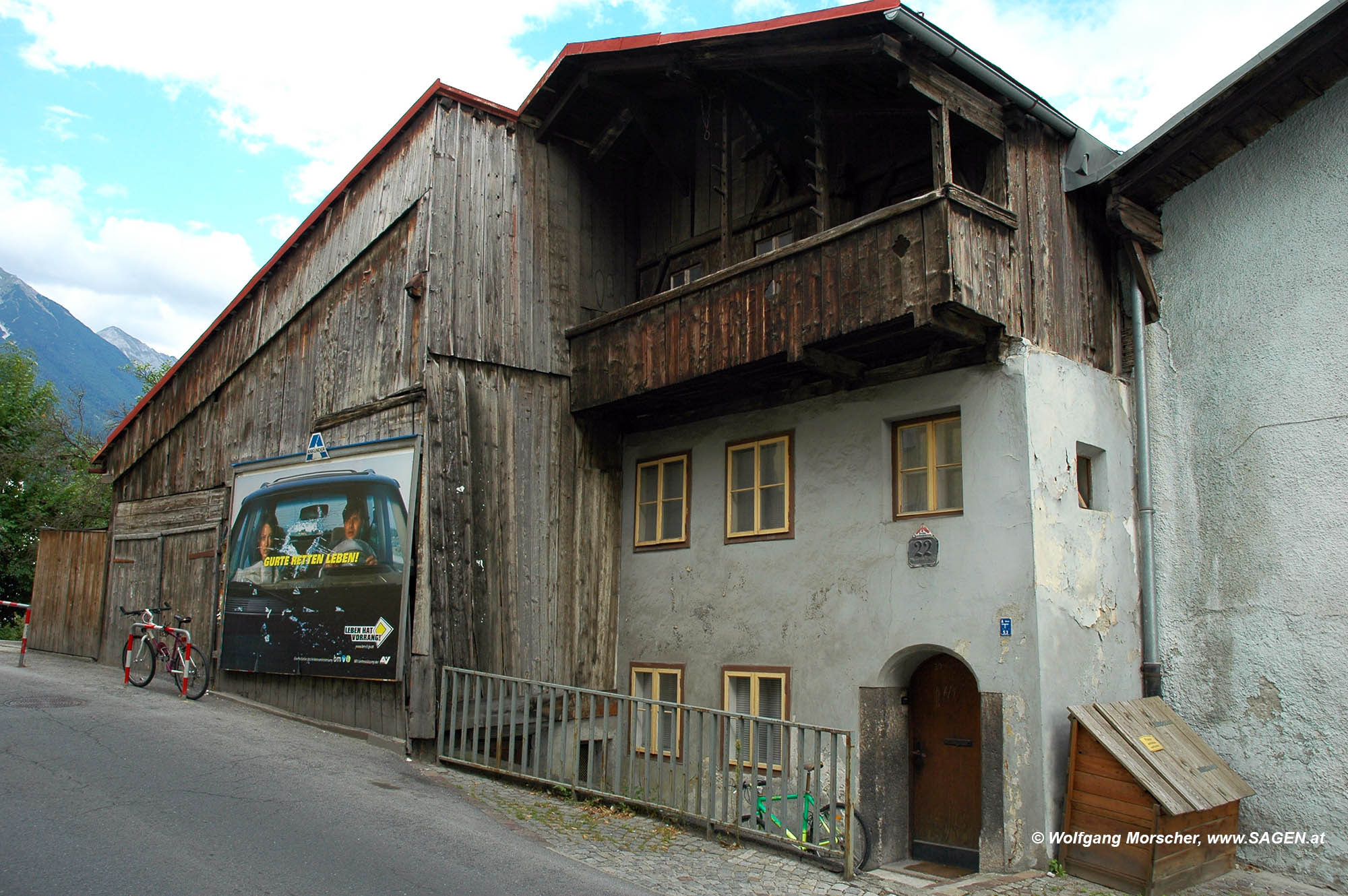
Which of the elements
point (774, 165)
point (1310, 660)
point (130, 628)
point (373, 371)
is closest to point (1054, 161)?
point (774, 165)

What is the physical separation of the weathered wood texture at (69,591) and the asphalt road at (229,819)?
719cm

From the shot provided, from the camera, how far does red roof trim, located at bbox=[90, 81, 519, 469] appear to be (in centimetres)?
1409

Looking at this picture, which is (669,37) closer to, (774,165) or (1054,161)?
(774,165)

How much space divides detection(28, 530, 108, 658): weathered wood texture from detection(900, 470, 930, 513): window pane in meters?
15.4

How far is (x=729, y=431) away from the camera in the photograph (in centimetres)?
1370

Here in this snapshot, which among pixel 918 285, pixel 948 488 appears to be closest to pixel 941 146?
pixel 918 285

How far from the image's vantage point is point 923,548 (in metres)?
11.0

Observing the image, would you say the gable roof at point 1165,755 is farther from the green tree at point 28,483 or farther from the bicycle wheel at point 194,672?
the green tree at point 28,483

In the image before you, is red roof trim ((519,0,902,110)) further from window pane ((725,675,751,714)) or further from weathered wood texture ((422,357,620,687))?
window pane ((725,675,751,714))

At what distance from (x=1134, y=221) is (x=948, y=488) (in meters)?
4.00

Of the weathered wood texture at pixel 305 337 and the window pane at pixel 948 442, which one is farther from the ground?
the weathered wood texture at pixel 305 337

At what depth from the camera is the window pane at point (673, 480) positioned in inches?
563

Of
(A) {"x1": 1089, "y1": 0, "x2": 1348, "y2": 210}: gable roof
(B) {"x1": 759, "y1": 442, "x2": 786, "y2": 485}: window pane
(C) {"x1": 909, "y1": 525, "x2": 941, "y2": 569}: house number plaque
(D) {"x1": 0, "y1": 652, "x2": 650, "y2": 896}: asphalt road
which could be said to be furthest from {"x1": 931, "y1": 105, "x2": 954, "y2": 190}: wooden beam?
(D) {"x1": 0, "y1": 652, "x2": 650, "y2": 896}: asphalt road

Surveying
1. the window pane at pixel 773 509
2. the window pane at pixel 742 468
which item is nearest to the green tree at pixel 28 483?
the window pane at pixel 742 468
